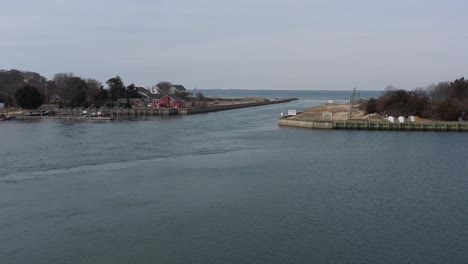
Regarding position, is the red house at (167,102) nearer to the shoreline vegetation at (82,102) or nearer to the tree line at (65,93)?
the shoreline vegetation at (82,102)

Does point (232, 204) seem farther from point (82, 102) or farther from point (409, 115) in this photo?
point (82, 102)

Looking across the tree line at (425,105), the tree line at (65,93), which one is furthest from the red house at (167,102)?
the tree line at (425,105)

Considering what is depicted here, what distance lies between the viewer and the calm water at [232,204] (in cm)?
1191

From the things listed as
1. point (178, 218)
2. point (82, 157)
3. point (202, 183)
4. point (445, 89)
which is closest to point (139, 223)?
point (178, 218)

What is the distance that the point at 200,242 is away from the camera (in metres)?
12.4

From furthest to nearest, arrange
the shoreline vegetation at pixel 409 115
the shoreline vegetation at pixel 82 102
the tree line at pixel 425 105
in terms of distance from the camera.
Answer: the shoreline vegetation at pixel 82 102, the tree line at pixel 425 105, the shoreline vegetation at pixel 409 115

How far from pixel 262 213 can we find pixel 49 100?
65.1 metres

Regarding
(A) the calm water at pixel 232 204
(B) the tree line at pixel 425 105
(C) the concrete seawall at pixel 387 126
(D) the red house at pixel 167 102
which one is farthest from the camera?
(D) the red house at pixel 167 102

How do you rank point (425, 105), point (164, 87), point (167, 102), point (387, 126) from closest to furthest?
point (387, 126) < point (425, 105) < point (167, 102) < point (164, 87)

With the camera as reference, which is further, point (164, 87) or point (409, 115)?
point (164, 87)

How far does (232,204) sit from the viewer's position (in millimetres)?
15656

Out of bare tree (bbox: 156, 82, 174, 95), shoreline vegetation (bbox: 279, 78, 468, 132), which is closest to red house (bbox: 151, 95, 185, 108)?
shoreline vegetation (bbox: 279, 78, 468, 132)

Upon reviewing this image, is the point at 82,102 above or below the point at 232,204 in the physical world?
above

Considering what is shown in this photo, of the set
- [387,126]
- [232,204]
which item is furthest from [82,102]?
[232,204]
